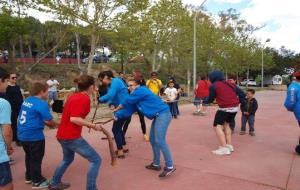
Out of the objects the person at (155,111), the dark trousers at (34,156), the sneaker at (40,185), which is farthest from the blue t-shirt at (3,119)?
the person at (155,111)

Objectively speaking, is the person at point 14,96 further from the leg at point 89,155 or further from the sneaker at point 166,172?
the sneaker at point 166,172

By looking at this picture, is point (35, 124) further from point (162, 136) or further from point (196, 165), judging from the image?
point (196, 165)

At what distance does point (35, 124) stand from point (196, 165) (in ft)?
9.13

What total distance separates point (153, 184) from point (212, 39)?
27500 millimetres

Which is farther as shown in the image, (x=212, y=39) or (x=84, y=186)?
(x=212, y=39)

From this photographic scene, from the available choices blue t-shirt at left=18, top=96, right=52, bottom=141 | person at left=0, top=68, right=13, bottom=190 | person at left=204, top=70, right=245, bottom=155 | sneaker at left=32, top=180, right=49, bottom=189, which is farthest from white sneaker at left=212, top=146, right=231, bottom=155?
person at left=0, top=68, right=13, bottom=190

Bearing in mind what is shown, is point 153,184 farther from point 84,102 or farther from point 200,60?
point 200,60

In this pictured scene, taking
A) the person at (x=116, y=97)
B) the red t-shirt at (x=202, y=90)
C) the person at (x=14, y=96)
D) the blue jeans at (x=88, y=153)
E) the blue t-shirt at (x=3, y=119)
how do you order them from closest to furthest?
the blue t-shirt at (x=3, y=119)
the blue jeans at (x=88, y=153)
the person at (x=116, y=97)
the person at (x=14, y=96)
the red t-shirt at (x=202, y=90)

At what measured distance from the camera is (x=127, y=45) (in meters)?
24.1

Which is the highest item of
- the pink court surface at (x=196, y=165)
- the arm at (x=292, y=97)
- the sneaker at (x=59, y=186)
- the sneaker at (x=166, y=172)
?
the arm at (x=292, y=97)

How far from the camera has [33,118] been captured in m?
5.03

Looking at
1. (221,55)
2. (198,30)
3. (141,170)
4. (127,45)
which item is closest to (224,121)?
(141,170)

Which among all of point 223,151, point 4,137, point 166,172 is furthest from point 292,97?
point 4,137

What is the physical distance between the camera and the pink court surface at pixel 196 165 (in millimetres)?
5371
